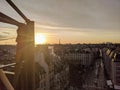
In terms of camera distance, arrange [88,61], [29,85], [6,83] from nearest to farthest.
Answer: [6,83], [29,85], [88,61]

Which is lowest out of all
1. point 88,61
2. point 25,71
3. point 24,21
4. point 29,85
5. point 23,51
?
point 88,61

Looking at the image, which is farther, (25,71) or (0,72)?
(25,71)

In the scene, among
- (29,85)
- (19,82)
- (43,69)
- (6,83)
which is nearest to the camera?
(6,83)

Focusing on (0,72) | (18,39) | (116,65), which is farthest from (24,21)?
(116,65)

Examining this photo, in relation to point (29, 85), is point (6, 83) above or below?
above

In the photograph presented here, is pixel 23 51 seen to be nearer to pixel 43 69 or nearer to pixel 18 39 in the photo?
pixel 18 39

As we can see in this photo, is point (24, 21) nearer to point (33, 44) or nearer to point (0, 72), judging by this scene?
point (33, 44)
